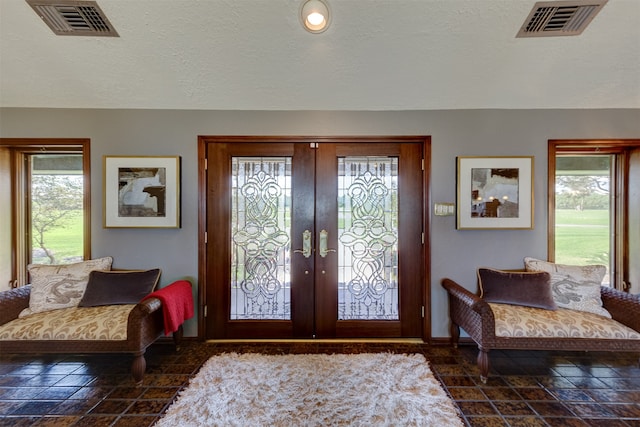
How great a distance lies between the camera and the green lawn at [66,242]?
3.04 meters

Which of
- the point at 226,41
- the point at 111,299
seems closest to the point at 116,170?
the point at 111,299

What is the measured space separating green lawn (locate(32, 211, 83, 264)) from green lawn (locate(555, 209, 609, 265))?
5.41m

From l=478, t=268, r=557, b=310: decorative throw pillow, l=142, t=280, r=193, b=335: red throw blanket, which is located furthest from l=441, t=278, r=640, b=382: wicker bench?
l=142, t=280, r=193, b=335: red throw blanket

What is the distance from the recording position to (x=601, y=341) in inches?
79.8

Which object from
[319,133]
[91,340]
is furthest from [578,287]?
[91,340]

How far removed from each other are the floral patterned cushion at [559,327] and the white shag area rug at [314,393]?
2.40 ft

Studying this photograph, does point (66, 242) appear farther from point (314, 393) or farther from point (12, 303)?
point (314, 393)

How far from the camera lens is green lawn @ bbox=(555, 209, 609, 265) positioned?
292 centimetres

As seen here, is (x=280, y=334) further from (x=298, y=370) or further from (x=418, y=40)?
(x=418, y=40)

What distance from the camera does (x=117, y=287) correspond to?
239cm

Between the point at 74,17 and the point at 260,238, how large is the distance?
2201 millimetres

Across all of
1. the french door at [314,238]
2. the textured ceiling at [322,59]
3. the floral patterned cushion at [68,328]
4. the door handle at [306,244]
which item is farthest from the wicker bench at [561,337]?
the floral patterned cushion at [68,328]

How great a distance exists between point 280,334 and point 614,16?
12.4ft

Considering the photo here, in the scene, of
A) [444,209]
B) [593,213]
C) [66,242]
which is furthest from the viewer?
[66,242]
